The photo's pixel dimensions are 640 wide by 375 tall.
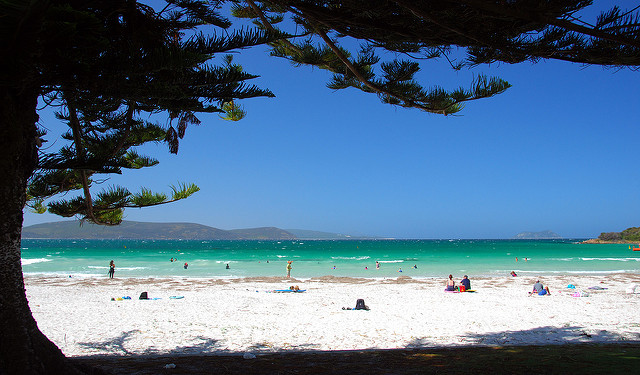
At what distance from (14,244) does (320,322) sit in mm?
6871

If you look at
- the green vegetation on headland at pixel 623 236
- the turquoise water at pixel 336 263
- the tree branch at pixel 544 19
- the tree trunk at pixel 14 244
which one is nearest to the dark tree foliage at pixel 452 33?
the tree branch at pixel 544 19

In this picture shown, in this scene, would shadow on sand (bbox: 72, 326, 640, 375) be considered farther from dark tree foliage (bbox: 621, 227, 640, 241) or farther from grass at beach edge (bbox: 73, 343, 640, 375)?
dark tree foliage (bbox: 621, 227, 640, 241)

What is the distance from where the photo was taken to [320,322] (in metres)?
8.98

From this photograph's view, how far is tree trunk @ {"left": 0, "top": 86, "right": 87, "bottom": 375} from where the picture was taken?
2805 millimetres

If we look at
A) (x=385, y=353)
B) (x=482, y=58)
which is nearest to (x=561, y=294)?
(x=385, y=353)

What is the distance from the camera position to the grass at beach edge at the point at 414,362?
3.77 metres

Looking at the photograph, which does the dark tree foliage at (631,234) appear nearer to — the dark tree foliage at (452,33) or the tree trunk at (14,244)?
the dark tree foliage at (452,33)

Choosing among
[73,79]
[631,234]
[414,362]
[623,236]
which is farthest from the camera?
[623,236]

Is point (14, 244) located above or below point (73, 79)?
below

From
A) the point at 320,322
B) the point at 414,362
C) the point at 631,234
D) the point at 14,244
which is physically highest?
the point at 14,244

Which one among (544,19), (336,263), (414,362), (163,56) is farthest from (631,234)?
(163,56)

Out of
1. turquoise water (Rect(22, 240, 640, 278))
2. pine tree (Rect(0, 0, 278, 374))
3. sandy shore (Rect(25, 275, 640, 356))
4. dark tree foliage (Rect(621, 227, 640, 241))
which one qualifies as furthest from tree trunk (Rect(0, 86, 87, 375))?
dark tree foliage (Rect(621, 227, 640, 241))

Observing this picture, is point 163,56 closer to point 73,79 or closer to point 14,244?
point 73,79

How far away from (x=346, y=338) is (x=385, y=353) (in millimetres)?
2759
